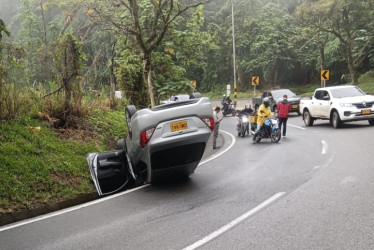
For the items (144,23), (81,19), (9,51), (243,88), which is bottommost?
(243,88)

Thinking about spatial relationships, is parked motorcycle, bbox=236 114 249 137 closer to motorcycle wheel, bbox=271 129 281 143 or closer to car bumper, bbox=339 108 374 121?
motorcycle wheel, bbox=271 129 281 143

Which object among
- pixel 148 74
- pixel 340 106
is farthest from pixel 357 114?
pixel 148 74

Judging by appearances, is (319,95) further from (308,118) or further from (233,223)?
(233,223)

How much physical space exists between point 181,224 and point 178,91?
61.2ft

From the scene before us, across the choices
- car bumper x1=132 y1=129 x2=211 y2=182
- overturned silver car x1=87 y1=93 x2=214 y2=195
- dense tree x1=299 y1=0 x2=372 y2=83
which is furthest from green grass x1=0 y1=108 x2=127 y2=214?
dense tree x1=299 y1=0 x2=372 y2=83

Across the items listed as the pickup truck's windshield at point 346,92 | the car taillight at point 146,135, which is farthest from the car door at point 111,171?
the pickup truck's windshield at point 346,92

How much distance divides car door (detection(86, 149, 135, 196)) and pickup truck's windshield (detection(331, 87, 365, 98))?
1315 centimetres

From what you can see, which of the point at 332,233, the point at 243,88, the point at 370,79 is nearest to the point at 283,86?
the point at 243,88

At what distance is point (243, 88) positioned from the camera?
58906mm

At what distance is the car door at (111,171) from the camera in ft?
29.3

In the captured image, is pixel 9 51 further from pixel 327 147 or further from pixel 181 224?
pixel 327 147

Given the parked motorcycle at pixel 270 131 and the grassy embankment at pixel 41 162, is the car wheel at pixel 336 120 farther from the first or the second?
the grassy embankment at pixel 41 162

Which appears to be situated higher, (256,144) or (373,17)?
→ (373,17)

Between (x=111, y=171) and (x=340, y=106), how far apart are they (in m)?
12.6
